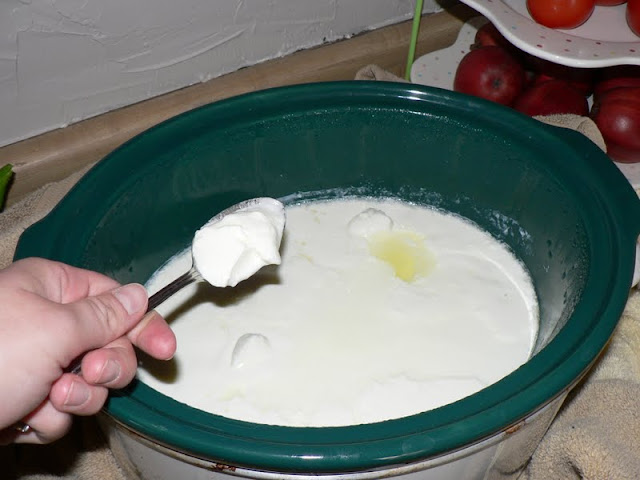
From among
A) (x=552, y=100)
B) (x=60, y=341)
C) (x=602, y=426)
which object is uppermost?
(x=60, y=341)

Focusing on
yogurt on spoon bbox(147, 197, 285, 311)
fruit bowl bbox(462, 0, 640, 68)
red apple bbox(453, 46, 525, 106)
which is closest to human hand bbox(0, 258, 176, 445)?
yogurt on spoon bbox(147, 197, 285, 311)

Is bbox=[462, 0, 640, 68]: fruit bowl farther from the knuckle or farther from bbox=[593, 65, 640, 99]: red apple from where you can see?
the knuckle

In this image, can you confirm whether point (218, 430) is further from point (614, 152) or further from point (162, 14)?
point (614, 152)

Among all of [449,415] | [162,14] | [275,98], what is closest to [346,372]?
[449,415]

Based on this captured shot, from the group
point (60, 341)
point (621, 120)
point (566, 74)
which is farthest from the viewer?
point (566, 74)

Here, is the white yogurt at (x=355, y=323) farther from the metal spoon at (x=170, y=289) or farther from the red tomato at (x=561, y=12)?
the red tomato at (x=561, y=12)

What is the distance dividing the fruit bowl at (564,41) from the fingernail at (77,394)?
2.18 ft

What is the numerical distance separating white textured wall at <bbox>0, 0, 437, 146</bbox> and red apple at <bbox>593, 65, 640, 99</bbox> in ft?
1.24

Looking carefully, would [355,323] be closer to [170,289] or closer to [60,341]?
[170,289]

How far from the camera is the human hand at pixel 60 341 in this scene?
1.99 feet

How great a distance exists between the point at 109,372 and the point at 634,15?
0.81 m

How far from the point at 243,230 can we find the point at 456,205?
0.34 m

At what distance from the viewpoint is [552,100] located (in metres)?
1.17

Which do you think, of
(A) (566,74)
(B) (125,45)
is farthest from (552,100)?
(B) (125,45)
